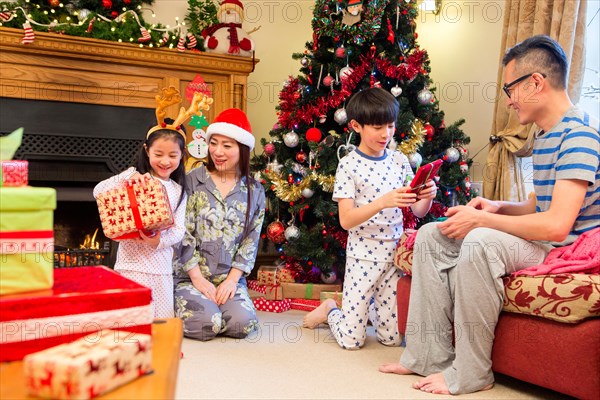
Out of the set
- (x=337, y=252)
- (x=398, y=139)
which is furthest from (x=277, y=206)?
(x=398, y=139)

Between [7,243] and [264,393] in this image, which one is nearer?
[7,243]

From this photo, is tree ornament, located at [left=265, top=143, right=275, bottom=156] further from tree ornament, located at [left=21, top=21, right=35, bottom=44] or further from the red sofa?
the red sofa

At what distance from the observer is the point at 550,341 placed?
158 centimetres

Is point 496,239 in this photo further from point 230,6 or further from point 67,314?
point 230,6

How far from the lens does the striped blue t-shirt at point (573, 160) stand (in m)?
1.65

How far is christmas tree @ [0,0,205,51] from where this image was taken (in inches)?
122

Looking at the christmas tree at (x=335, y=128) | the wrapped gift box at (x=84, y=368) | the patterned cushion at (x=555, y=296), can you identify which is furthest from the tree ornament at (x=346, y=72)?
the wrapped gift box at (x=84, y=368)

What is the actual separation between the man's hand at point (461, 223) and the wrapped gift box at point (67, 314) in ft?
3.75

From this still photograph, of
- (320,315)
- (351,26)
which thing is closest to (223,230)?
(320,315)

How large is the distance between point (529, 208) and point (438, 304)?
55 centimetres

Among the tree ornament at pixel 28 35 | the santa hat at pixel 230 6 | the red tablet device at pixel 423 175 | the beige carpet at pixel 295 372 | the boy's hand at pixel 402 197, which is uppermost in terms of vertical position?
the santa hat at pixel 230 6

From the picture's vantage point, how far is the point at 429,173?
1975 mm

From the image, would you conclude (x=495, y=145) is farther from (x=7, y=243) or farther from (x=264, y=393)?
(x=7, y=243)

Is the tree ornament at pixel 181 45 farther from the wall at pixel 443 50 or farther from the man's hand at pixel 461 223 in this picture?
the man's hand at pixel 461 223
